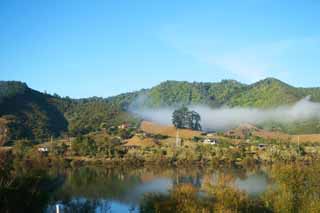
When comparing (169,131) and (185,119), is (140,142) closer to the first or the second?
(169,131)

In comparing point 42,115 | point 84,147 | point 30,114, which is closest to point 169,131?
point 42,115

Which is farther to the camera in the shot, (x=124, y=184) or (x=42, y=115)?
(x=42, y=115)

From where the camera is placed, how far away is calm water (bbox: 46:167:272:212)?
44.7m

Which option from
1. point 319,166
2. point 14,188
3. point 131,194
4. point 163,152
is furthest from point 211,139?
point 14,188

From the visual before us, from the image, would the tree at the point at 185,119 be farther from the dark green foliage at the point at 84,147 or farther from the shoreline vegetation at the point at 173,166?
the dark green foliage at the point at 84,147

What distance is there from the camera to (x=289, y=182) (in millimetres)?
29953

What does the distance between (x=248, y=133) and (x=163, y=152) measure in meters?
82.3

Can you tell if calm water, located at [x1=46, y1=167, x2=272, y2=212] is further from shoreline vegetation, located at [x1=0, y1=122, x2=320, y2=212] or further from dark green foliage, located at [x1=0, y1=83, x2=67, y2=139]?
dark green foliage, located at [x1=0, y1=83, x2=67, y2=139]

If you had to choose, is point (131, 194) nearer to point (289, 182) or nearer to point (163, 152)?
point (289, 182)

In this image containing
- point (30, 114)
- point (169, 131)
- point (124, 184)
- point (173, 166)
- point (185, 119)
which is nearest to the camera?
point (124, 184)

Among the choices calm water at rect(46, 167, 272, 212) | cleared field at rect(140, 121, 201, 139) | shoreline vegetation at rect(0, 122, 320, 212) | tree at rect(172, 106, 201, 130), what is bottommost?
calm water at rect(46, 167, 272, 212)

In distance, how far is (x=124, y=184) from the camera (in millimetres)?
61562

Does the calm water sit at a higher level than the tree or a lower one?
lower

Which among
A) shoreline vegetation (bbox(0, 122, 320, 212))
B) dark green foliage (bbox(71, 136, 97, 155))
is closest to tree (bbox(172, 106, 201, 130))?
shoreline vegetation (bbox(0, 122, 320, 212))
